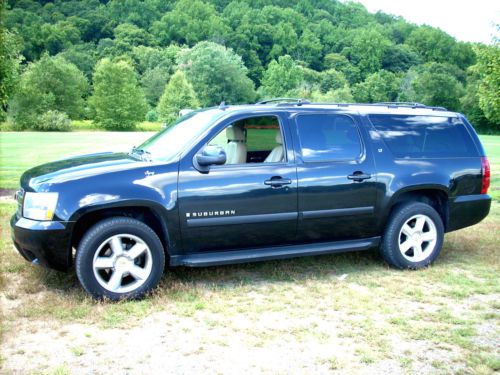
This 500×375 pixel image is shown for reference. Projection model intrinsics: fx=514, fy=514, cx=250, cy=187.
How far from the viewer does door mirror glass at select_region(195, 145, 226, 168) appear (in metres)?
4.87

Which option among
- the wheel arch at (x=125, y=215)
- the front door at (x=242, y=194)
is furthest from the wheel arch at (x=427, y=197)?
the wheel arch at (x=125, y=215)

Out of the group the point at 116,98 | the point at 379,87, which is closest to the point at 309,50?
the point at 379,87

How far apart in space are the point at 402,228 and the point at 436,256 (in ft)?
2.02

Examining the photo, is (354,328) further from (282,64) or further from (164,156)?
(282,64)

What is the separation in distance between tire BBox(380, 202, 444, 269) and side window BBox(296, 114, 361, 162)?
936 millimetres

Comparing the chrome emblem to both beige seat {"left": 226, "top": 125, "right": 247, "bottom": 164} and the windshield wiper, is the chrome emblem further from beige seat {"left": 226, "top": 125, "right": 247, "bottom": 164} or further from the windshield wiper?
the windshield wiper

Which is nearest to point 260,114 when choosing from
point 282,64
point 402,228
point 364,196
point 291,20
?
point 364,196

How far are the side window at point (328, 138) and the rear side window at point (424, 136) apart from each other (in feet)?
1.24

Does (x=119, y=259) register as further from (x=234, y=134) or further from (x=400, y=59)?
(x=400, y=59)

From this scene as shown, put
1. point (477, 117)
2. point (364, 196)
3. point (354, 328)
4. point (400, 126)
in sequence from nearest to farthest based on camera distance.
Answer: point (354, 328) < point (364, 196) < point (400, 126) < point (477, 117)

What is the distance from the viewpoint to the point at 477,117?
2721 inches

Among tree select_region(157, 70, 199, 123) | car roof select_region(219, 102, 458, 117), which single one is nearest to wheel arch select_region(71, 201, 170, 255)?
car roof select_region(219, 102, 458, 117)

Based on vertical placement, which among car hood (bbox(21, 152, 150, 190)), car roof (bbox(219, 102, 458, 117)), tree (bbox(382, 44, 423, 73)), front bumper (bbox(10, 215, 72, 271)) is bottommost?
front bumper (bbox(10, 215, 72, 271))

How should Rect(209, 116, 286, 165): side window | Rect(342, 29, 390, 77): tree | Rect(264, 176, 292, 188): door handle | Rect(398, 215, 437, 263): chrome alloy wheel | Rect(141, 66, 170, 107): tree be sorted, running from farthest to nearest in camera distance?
1. Rect(141, 66, 170, 107): tree
2. Rect(342, 29, 390, 77): tree
3. Rect(398, 215, 437, 263): chrome alloy wheel
4. Rect(209, 116, 286, 165): side window
5. Rect(264, 176, 292, 188): door handle
